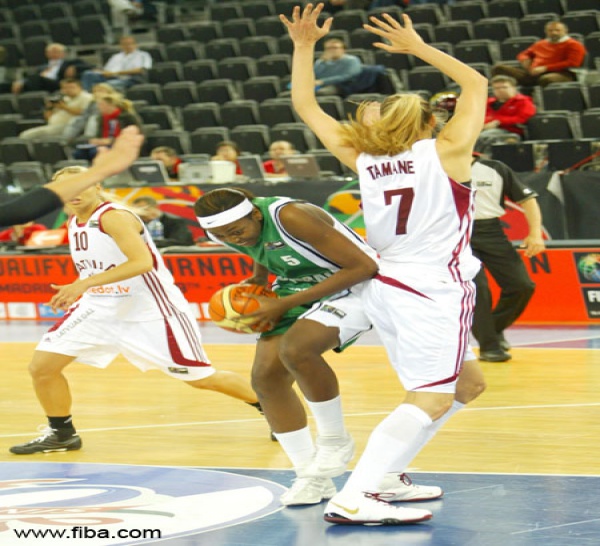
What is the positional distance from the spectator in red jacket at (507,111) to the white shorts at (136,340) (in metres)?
7.49

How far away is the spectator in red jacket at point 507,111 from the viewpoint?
13.8 meters

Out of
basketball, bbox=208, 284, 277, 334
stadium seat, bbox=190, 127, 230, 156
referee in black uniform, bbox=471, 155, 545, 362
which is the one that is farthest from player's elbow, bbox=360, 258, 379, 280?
stadium seat, bbox=190, 127, 230, 156

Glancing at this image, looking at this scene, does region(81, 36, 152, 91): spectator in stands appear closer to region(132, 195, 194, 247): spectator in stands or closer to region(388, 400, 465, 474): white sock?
region(132, 195, 194, 247): spectator in stands

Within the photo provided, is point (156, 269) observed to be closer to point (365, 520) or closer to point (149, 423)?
point (149, 423)

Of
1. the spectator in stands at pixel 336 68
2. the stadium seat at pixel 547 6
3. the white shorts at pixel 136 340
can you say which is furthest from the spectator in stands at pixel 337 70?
the white shorts at pixel 136 340

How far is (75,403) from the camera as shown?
8.79 metres

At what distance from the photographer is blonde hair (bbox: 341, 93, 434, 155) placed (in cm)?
487

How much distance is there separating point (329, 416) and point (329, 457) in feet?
0.61

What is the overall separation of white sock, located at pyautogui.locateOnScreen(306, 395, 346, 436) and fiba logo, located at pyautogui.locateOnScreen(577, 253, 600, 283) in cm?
723

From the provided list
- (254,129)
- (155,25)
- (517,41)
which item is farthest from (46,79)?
(517,41)

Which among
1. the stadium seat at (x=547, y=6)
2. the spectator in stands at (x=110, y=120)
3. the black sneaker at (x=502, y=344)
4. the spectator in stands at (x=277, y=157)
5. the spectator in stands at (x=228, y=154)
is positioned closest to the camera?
the black sneaker at (x=502, y=344)

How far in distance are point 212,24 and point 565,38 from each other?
693 centimetres

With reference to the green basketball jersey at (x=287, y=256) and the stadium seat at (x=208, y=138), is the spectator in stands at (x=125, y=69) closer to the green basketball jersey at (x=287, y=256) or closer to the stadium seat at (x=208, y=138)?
the stadium seat at (x=208, y=138)

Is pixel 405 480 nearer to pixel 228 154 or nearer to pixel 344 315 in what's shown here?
pixel 344 315
